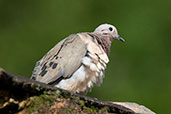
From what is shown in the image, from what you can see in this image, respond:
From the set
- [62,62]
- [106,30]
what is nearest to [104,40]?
[106,30]

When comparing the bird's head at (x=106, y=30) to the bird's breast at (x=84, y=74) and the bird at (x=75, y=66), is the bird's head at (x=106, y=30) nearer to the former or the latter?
the bird at (x=75, y=66)

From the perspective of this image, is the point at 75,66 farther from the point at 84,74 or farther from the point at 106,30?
the point at 106,30

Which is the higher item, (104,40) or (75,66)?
(104,40)

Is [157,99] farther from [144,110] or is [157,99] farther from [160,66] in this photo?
[144,110]

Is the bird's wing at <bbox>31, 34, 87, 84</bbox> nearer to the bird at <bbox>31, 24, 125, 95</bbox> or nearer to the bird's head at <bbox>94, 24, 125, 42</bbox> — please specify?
the bird at <bbox>31, 24, 125, 95</bbox>

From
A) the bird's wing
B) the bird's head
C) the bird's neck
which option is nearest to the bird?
the bird's wing

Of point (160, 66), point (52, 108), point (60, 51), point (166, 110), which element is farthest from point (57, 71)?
point (160, 66)

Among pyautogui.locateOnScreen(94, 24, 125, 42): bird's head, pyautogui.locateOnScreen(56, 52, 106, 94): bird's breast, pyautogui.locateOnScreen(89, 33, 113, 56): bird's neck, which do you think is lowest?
pyautogui.locateOnScreen(56, 52, 106, 94): bird's breast

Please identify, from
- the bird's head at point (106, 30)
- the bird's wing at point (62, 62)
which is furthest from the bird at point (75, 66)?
the bird's head at point (106, 30)

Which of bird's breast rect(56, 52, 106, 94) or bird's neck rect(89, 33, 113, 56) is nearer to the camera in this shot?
bird's breast rect(56, 52, 106, 94)
